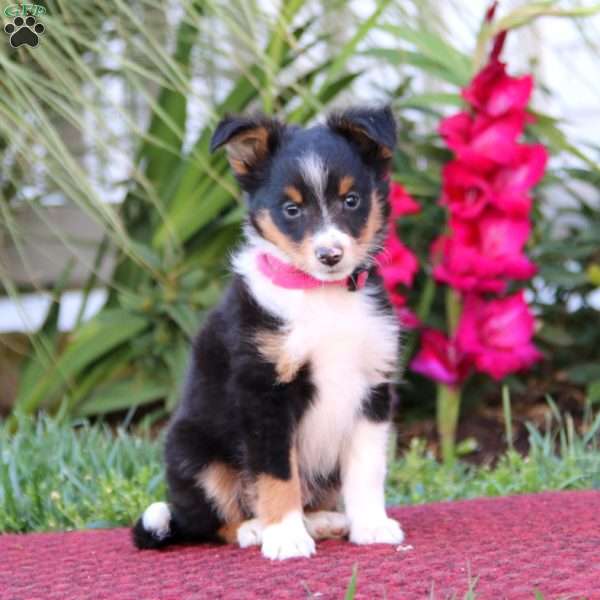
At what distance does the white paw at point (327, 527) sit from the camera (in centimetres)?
271

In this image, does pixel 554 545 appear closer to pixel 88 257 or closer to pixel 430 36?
pixel 430 36

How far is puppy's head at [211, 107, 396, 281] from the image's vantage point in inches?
98.4

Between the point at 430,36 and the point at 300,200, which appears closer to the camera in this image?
the point at 300,200

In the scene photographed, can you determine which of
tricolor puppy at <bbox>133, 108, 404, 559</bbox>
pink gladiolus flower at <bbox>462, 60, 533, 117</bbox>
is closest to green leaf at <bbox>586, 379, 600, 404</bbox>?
pink gladiolus flower at <bbox>462, 60, 533, 117</bbox>

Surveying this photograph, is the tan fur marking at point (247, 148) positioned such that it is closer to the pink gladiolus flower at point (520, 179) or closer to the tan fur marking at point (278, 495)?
the tan fur marking at point (278, 495)

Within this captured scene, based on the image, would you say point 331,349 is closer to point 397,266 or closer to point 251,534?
point 251,534

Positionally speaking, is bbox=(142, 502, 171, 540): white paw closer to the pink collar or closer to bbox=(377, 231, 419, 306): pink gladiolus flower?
the pink collar

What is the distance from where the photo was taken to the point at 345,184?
8.27 ft

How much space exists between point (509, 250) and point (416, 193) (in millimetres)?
692

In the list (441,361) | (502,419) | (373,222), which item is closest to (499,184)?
(441,361)

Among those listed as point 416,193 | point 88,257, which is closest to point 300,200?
point 416,193

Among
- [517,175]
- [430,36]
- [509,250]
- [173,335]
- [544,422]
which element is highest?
[430,36]

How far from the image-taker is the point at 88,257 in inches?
215

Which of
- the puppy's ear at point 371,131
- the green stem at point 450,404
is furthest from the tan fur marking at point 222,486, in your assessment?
the green stem at point 450,404
